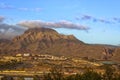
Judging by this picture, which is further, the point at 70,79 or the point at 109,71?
the point at 109,71

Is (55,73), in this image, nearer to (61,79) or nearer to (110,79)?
(61,79)

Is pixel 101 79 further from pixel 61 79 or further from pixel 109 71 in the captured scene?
pixel 61 79

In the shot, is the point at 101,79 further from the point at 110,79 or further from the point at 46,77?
the point at 46,77

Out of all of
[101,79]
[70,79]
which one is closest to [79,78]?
[70,79]

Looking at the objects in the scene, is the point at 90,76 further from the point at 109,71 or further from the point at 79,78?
the point at 109,71

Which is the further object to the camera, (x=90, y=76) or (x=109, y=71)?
(x=109, y=71)

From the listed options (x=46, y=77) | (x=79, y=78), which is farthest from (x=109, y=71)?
(x=46, y=77)

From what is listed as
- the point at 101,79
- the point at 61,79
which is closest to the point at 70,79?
the point at 61,79
